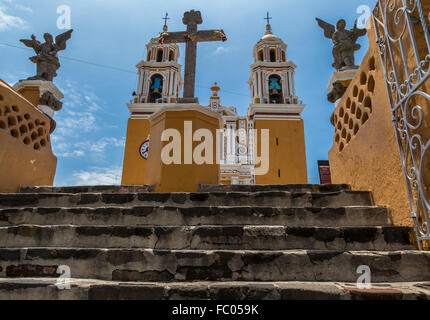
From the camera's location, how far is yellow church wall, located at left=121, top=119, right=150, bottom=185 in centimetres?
1187

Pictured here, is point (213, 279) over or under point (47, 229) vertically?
under

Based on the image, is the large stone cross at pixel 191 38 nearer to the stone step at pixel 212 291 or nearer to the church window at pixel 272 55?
the stone step at pixel 212 291

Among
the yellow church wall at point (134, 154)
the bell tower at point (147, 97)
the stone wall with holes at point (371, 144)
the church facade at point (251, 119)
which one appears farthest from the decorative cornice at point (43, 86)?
the stone wall with holes at point (371, 144)

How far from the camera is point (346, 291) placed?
1373mm

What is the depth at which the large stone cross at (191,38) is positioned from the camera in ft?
15.4

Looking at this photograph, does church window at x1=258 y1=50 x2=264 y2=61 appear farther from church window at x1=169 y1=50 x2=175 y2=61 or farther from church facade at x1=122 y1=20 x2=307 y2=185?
church window at x1=169 y1=50 x2=175 y2=61

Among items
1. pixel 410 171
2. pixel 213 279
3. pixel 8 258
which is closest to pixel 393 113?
pixel 410 171

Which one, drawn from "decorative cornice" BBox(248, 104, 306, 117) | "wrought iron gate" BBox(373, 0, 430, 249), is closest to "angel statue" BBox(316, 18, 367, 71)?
"wrought iron gate" BBox(373, 0, 430, 249)

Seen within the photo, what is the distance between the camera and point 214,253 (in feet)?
5.62

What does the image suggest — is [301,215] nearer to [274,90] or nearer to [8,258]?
[8,258]

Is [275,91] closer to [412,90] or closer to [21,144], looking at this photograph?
[21,144]

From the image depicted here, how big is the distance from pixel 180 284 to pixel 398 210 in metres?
1.72

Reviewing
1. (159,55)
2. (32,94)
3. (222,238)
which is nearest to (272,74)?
(159,55)

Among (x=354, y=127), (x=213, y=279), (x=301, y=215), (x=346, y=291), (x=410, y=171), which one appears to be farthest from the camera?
(x=354, y=127)
